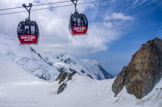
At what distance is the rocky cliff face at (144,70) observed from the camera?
16719 mm

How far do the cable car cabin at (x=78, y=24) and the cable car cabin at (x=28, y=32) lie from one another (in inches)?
107

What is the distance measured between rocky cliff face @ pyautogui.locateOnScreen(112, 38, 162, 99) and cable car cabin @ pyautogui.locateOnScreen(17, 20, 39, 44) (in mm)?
11369

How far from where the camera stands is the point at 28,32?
12320 millimetres

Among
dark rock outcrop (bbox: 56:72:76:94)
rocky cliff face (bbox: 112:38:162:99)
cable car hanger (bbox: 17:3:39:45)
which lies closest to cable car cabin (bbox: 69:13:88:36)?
cable car hanger (bbox: 17:3:39:45)

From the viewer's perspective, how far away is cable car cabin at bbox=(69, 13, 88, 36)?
11522 mm

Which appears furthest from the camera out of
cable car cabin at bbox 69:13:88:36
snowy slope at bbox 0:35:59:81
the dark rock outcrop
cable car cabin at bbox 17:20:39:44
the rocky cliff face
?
snowy slope at bbox 0:35:59:81

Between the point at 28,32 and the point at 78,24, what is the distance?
150 inches

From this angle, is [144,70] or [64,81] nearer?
[144,70]

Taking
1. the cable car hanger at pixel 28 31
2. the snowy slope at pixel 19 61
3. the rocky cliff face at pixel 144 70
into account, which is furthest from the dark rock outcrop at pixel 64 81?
the snowy slope at pixel 19 61

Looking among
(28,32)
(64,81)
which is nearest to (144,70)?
(28,32)

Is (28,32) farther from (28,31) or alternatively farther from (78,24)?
(78,24)

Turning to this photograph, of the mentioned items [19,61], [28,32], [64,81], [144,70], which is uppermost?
[28,32]

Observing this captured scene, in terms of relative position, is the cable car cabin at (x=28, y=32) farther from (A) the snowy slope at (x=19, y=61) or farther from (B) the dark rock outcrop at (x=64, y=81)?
(A) the snowy slope at (x=19, y=61)

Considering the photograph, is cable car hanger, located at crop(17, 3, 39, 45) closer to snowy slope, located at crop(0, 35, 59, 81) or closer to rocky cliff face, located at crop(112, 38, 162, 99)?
rocky cliff face, located at crop(112, 38, 162, 99)
